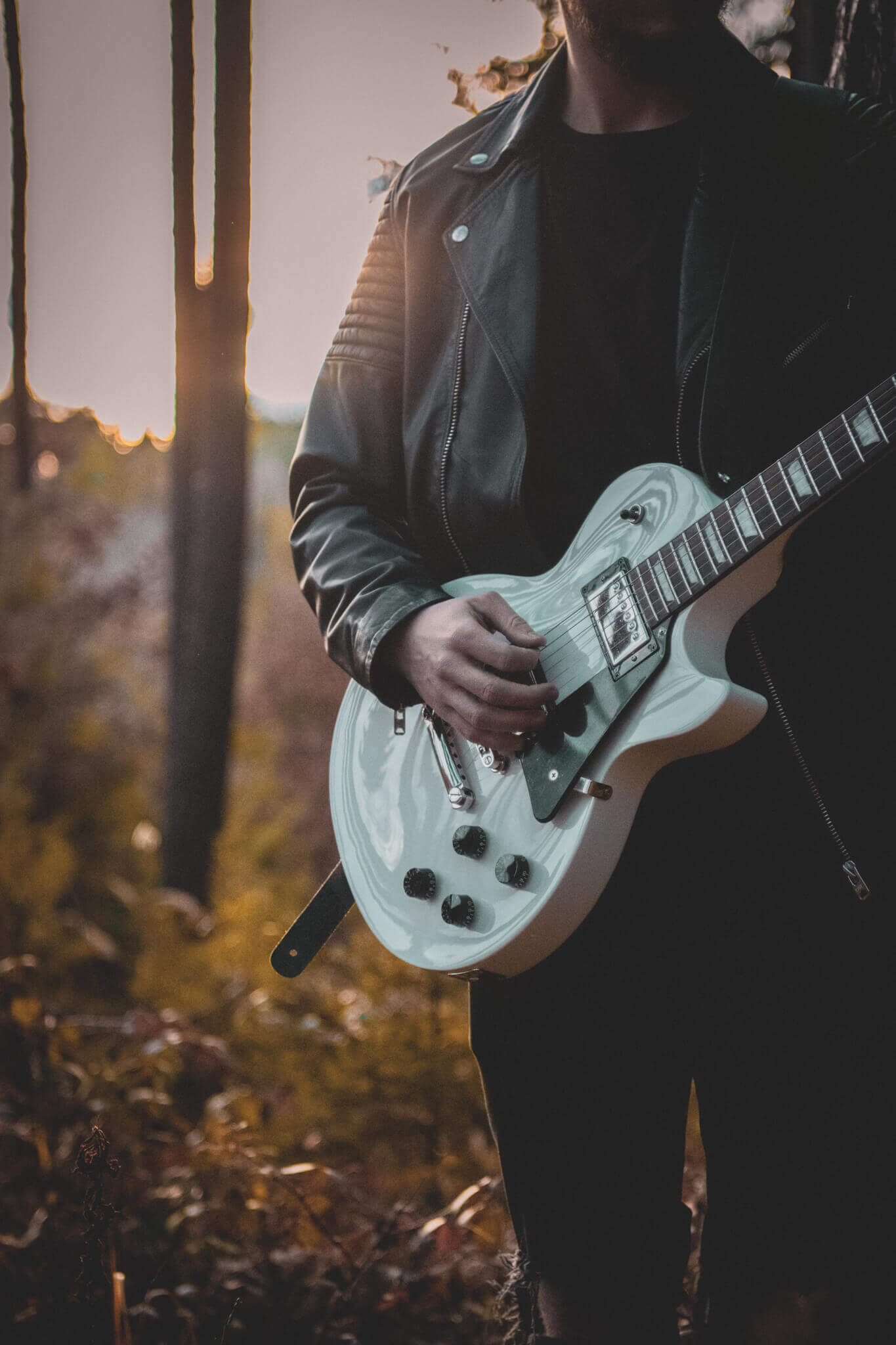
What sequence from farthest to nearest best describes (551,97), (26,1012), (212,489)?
(212,489) < (26,1012) < (551,97)

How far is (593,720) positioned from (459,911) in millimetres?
318

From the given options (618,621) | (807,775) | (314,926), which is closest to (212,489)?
(314,926)

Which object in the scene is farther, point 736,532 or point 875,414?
point 736,532

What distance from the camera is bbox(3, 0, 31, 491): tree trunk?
8.16ft

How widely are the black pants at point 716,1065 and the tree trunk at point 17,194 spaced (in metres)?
2.27

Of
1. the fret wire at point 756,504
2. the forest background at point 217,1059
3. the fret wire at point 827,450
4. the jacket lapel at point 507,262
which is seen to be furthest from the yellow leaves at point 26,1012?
the fret wire at point 827,450

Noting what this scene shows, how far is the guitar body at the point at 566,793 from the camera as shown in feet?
3.96

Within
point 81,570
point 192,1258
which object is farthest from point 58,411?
point 192,1258

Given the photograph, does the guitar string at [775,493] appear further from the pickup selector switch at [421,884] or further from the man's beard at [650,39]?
the man's beard at [650,39]

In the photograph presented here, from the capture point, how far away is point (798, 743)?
125 cm

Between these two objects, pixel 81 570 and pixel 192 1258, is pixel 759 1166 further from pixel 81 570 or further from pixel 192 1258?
pixel 81 570

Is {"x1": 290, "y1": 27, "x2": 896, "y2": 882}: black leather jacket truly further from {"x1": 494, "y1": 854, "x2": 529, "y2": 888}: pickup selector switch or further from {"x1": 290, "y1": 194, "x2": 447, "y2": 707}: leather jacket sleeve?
{"x1": 494, "y1": 854, "x2": 529, "y2": 888}: pickup selector switch

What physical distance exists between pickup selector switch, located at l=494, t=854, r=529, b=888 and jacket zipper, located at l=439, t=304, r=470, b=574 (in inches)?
19.8

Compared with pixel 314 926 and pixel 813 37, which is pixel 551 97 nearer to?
pixel 813 37
